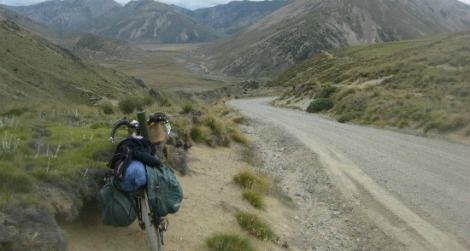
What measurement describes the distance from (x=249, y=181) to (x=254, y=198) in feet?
3.87

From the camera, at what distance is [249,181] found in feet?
40.3

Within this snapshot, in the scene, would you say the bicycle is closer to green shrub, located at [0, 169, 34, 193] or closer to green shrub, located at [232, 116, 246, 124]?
green shrub, located at [0, 169, 34, 193]

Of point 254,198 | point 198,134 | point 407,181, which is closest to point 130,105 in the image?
point 198,134

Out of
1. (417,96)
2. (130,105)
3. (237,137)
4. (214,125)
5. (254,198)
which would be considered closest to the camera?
(254,198)

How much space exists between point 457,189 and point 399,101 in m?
19.1

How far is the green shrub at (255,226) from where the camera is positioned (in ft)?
30.1

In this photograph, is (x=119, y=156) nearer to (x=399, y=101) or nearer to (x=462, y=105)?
(x=462, y=105)

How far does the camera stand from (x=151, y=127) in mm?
8062

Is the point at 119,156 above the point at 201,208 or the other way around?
above

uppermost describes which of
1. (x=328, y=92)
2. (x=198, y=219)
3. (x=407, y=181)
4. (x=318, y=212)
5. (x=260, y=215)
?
(x=328, y=92)

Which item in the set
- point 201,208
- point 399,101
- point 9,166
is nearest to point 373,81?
point 399,101

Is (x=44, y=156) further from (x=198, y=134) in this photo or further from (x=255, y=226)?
(x=198, y=134)

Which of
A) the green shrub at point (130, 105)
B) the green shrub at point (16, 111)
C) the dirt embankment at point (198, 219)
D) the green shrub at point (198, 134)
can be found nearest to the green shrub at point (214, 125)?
the green shrub at point (198, 134)

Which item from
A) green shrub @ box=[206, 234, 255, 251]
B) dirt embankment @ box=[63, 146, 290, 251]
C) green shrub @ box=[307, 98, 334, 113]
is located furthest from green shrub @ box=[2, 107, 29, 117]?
green shrub @ box=[307, 98, 334, 113]
